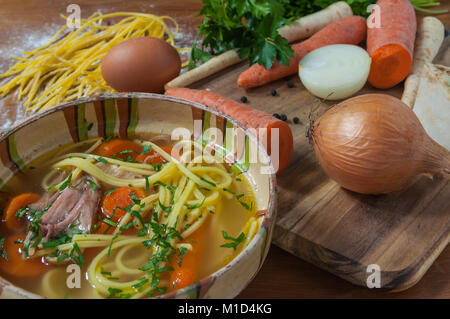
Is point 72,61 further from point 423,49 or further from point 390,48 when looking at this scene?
point 423,49

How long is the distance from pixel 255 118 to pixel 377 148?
1.84 feet

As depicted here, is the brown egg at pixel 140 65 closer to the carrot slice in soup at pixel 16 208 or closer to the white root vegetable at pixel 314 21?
the white root vegetable at pixel 314 21

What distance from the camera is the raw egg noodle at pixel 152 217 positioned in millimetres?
1332

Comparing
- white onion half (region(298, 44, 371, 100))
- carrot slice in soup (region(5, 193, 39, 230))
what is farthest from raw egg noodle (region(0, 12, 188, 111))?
carrot slice in soup (region(5, 193, 39, 230))

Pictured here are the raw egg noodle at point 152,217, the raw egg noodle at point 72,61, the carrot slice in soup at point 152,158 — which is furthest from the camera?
the raw egg noodle at point 72,61

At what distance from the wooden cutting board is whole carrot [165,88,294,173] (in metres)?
0.08

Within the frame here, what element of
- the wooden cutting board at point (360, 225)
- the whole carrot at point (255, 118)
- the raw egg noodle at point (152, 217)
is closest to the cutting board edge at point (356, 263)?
the wooden cutting board at point (360, 225)

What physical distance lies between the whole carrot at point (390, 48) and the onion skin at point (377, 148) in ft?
2.21

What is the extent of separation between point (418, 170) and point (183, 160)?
2.81 feet

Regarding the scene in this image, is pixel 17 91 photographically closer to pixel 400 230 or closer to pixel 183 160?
pixel 183 160

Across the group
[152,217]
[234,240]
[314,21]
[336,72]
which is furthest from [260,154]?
[314,21]

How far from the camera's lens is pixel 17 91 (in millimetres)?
2596

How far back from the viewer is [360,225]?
5.69 ft
